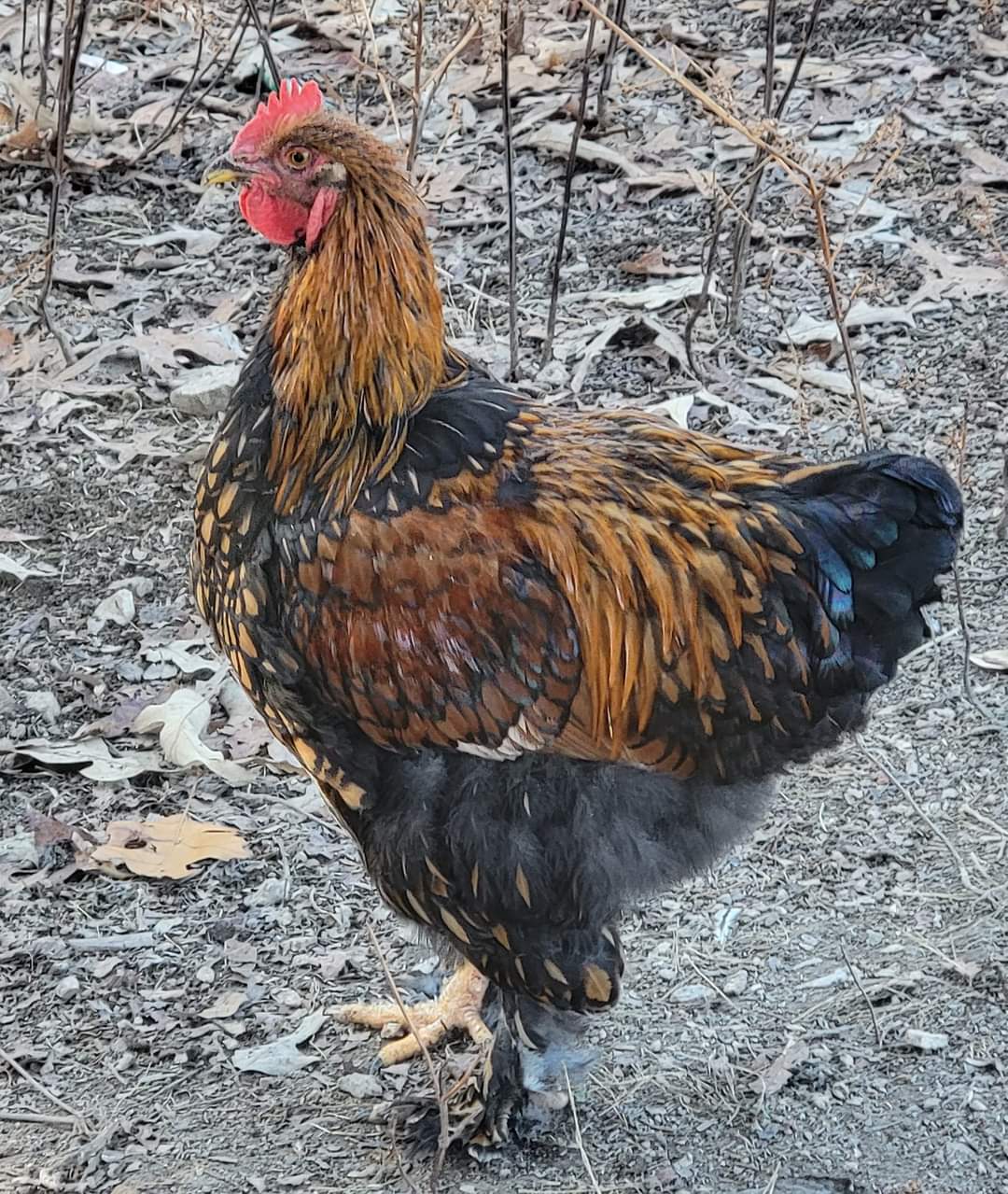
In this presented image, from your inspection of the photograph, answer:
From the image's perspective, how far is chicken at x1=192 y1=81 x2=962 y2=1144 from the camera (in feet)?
9.93

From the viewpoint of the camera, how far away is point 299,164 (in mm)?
3027

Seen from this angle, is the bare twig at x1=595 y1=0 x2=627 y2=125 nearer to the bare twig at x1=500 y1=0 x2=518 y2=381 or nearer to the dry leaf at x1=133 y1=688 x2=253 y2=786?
the bare twig at x1=500 y1=0 x2=518 y2=381

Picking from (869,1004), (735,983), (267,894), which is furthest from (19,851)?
(869,1004)

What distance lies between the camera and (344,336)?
3.05m

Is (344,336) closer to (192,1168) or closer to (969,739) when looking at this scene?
(192,1168)

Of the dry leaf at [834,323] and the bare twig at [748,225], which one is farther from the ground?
the bare twig at [748,225]

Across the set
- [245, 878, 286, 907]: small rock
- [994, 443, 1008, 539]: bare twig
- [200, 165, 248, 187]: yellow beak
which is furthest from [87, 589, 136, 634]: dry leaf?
[994, 443, 1008, 539]: bare twig

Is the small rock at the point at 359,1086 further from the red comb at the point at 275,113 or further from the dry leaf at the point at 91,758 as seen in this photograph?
the red comb at the point at 275,113

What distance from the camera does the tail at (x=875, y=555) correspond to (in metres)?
3.00

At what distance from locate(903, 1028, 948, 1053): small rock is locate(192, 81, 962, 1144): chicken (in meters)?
0.82

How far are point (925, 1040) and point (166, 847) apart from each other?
1954 mm

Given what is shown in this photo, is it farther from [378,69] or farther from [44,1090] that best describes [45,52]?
[44,1090]

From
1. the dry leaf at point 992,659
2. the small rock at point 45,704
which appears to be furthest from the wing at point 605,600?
the small rock at point 45,704

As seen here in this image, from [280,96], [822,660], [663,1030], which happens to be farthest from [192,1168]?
[280,96]
